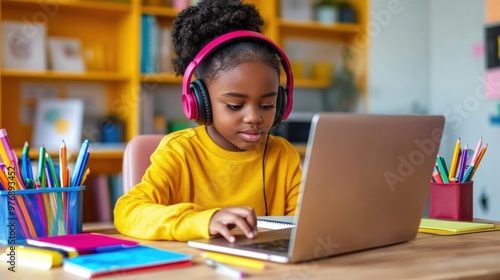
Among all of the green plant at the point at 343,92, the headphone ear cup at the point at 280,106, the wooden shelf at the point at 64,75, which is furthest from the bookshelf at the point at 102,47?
the headphone ear cup at the point at 280,106

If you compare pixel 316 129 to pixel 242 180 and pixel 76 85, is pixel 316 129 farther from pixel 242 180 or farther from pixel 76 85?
pixel 76 85

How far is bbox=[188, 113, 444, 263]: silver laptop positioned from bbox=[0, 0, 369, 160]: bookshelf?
93.2 inches

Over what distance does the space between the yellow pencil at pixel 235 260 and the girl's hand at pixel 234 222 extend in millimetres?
61

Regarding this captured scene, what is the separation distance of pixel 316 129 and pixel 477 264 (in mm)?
287

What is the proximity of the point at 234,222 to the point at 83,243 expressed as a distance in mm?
211

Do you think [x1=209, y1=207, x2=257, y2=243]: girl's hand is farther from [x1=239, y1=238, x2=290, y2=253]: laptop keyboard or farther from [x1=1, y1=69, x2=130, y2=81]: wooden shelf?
[x1=1, y1=69, x2=130, y2=81]: wooden shelf

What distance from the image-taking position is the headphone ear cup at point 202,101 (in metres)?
1.25

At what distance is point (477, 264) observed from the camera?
0.79 meters

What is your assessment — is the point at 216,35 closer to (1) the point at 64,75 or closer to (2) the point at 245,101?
(2) the point at 245,101

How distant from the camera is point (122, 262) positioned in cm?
74

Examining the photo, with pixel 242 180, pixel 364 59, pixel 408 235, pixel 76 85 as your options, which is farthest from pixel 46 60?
pixel 408 235

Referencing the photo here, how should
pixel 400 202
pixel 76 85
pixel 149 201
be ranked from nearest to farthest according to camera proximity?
pixel 400 202 < pixel 149 201 < pixel 76 85

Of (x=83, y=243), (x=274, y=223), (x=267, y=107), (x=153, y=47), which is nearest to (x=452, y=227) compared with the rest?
(x=274, y=223)

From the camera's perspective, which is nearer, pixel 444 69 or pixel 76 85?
pixel 76 85
